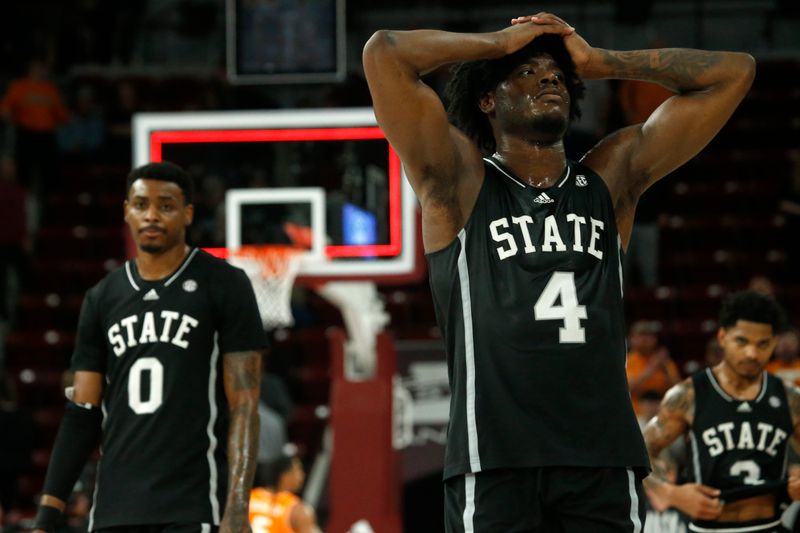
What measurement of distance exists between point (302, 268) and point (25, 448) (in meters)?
3.47

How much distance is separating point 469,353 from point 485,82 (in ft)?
2.90

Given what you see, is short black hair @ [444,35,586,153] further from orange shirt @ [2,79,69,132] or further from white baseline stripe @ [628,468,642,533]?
orange shirt @ [2,79,69,132]

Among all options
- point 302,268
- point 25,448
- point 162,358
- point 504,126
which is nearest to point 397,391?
point 302,268

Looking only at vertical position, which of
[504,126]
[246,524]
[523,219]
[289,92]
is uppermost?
[289,92]

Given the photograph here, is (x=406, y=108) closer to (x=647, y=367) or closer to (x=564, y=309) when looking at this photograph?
(x=564, y=309)

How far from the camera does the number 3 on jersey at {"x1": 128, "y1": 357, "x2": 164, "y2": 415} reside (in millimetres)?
4980

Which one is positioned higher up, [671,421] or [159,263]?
[159,263]

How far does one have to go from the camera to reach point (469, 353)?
3.87 m

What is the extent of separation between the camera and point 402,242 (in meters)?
10.5

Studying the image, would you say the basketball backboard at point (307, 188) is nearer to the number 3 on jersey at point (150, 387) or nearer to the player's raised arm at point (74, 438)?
the player's raised arm at point (74, 438)

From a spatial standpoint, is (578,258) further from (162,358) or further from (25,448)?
(25,448)

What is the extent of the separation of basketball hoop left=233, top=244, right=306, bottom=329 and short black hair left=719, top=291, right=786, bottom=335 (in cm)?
475

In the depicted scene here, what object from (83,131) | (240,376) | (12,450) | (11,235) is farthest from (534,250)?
(83,131)

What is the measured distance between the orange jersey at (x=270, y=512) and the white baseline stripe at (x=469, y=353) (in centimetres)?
444
